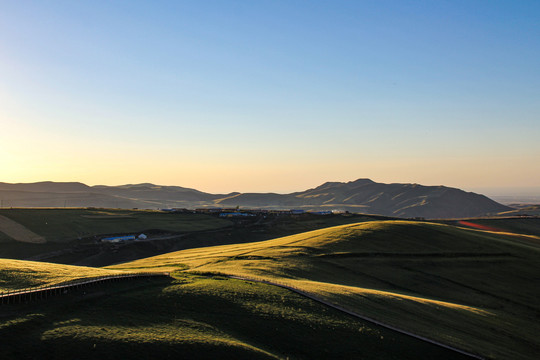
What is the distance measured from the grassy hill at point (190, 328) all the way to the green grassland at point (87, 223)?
11452 cm

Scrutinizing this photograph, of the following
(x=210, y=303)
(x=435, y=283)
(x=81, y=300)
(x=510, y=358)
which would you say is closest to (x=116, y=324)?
(x=81, y=300)

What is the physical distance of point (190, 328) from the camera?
36.7 m

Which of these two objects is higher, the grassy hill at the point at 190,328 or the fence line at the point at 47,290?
the fence line at the point at 47,290

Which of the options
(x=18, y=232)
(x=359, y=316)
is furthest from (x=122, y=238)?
(x=359, y=316)

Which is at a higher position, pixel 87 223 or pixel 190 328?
pixel 87 223

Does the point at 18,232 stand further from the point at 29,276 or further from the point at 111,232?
the point at 29,276

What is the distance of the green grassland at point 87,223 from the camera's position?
147625mm

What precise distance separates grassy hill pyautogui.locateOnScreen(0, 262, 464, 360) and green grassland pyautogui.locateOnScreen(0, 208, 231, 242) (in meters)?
115

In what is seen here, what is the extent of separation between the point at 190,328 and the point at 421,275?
202 feet

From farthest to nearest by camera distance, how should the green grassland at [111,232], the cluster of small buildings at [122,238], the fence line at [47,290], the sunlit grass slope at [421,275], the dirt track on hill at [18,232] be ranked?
the cluster of small buildings at [122,238] < the dirt track on hill at [18,232] < the green grassland at [111,232] < the sunlit grass slope at [421,275] < the fence line at [47,290]

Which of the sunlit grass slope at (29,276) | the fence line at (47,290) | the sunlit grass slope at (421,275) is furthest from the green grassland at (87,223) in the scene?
the fence line at (47,290)

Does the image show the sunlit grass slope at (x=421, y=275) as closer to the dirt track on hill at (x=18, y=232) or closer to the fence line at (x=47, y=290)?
the fence line at (x=47, y=290)

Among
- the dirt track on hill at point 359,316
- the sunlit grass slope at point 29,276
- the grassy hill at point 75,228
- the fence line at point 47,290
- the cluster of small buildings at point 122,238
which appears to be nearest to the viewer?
the fence line at point 47,290

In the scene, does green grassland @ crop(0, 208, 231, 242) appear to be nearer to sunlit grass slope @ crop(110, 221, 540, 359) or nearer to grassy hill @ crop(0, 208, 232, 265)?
grassy hill @ crop(0, 208, 232, 265)
